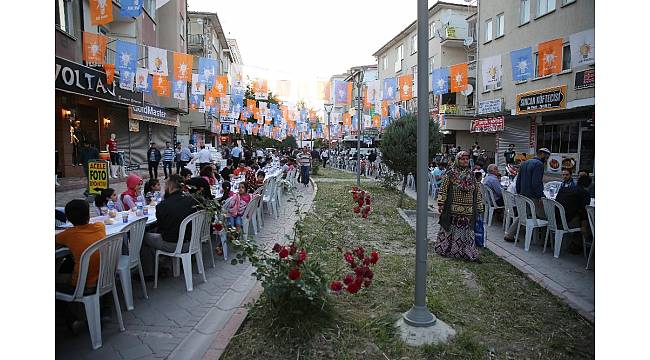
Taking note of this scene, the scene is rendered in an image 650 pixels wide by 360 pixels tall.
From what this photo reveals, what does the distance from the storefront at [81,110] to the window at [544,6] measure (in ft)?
57.7

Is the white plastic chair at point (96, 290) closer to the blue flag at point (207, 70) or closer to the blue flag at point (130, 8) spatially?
the blue flag at point (130, 8)

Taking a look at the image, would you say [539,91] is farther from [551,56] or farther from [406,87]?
[551,56]

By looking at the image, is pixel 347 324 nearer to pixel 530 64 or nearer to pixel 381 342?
pixel 381 342

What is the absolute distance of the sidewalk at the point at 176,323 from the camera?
136 inches

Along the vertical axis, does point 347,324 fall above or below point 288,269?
below

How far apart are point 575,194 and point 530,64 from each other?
5.45 m

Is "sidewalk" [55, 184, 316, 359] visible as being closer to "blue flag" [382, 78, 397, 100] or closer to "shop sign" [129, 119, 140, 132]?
"blue flag" [382, 78, 397, 100]

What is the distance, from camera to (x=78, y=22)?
1420 cm

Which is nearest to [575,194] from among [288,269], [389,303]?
[389,303]

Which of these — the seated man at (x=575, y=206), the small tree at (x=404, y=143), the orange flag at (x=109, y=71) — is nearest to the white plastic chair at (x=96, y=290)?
the seated man at (x=575, y=206)

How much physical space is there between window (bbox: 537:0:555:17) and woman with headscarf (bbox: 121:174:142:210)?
18.0 m

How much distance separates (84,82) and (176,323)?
38.9 ft

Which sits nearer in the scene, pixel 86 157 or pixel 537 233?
pixel 537 233

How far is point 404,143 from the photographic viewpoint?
1188 centimetres
